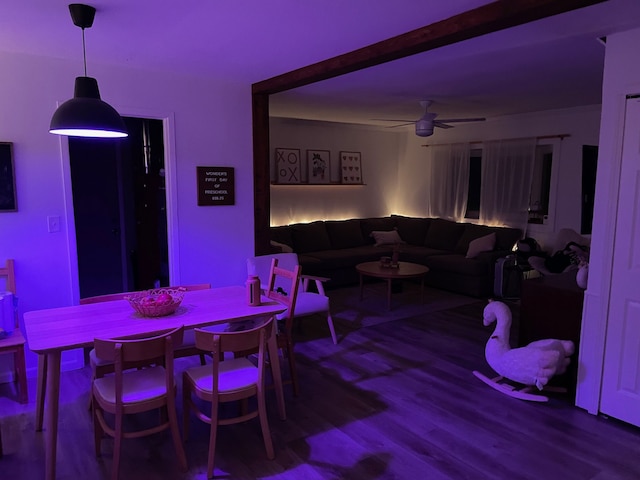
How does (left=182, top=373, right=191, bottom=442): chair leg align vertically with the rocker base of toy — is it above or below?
above

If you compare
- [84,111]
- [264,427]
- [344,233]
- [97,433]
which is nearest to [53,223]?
[84,111]

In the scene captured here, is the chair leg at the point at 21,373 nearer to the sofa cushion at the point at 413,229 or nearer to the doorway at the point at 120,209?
the doorway at the point at 120,209

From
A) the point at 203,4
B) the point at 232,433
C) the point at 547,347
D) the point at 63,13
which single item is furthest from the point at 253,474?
the point at 63,13

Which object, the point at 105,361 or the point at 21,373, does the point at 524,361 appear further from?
the point at 21,373

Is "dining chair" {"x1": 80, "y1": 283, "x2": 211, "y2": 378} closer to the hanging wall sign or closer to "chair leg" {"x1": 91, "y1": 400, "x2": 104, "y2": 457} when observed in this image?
"chair leg" {"x1": 91, "y1": 400, "x2": 104, "y2": 457}

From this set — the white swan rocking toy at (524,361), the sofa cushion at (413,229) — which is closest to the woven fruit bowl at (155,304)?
the white swan rocking toy at (524,361)

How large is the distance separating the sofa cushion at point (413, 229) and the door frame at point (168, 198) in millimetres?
4320

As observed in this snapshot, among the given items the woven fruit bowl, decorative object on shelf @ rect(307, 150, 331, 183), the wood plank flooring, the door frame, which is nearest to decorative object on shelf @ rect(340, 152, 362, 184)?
decorative object on shelf @ rect(307, 150, 331, 183)

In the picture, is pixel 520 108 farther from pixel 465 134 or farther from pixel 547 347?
pixel 547 347

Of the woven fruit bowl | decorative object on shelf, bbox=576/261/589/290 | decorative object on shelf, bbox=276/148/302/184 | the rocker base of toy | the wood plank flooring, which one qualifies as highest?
decorative object on shelf, bbox=276/148/302/184

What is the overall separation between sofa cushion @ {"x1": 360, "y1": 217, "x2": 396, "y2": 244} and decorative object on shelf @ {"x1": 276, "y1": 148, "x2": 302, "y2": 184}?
4.30 feet

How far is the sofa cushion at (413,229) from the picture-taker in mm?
7245

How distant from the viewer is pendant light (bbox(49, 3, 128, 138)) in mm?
2205

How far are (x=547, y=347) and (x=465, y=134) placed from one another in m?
4.71
